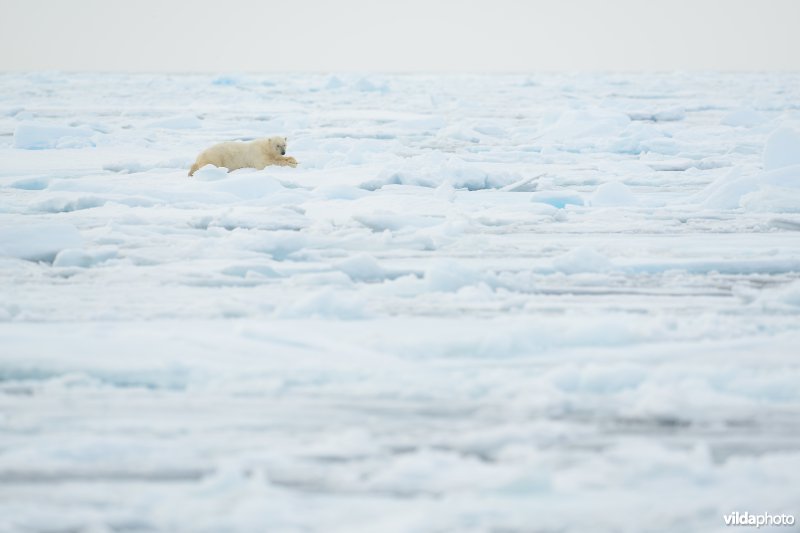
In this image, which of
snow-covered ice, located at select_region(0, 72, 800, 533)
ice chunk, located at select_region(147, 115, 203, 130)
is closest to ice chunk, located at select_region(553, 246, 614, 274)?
snow-covered ice, located at select_region(0, 72, 800, 533)

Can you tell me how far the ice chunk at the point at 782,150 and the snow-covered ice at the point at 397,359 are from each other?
1.35 feet

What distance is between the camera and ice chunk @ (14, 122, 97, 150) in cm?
1000

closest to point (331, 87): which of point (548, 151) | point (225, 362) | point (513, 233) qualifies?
point (548, 151)

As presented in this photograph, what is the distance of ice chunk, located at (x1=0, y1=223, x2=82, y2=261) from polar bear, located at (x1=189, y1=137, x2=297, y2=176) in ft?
9.32

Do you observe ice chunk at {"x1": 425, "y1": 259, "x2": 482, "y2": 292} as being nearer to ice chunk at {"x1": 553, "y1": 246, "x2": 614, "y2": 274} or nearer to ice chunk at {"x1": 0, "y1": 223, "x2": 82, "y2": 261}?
ice chunk at {"x1": 553, "y1": 246, "x2": 614, "y2": 274}

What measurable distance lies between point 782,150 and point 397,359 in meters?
4.63

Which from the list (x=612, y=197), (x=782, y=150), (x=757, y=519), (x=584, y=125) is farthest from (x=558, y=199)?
(x=584, y=125)

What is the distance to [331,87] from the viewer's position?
2859cm

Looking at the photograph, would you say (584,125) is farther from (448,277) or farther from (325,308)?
(325,308)

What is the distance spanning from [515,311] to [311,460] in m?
1.33

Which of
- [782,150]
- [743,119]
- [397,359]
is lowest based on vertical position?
[397,359]

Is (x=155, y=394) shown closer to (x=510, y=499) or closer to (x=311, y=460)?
(x=311, y=460)

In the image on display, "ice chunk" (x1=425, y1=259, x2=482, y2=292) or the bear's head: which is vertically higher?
the bear's head

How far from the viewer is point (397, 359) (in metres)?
2.58
